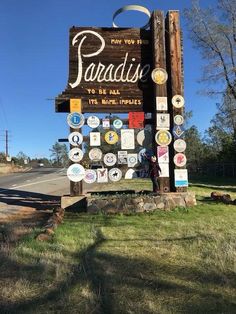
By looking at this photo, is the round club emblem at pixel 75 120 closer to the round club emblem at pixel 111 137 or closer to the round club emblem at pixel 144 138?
the round club emblem at pixel 111 137

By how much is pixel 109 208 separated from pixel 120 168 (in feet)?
8.16

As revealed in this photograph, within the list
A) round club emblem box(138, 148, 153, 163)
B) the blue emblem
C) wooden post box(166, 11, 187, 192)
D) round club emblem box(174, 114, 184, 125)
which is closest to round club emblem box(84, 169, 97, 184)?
round club emblem box(138, 148, 153, 163)

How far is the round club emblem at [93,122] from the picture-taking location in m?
15.3

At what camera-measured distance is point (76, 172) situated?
597 inches

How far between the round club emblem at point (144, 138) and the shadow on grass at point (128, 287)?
8494mm

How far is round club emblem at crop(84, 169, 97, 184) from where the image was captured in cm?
1540

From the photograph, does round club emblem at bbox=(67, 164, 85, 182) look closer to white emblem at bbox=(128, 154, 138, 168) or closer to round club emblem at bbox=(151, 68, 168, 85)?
white emblem at bbox=(128, 154, 138, 168)

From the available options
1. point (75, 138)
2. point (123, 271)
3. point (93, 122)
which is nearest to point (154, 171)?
point (93, 122)

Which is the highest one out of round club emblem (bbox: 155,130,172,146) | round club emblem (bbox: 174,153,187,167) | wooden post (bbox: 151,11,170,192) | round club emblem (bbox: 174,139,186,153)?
wooden post (bbox: 151,11,170,192)

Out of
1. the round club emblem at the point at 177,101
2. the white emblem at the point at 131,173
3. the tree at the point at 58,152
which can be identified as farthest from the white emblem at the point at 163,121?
the tree at the point at 58,152

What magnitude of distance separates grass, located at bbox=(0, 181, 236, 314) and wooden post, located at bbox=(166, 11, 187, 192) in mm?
5539

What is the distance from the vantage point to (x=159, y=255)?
302 inches

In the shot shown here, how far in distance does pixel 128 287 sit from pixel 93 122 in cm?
986

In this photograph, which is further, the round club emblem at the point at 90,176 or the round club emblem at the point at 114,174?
the round club emblem at the point at 114,174
